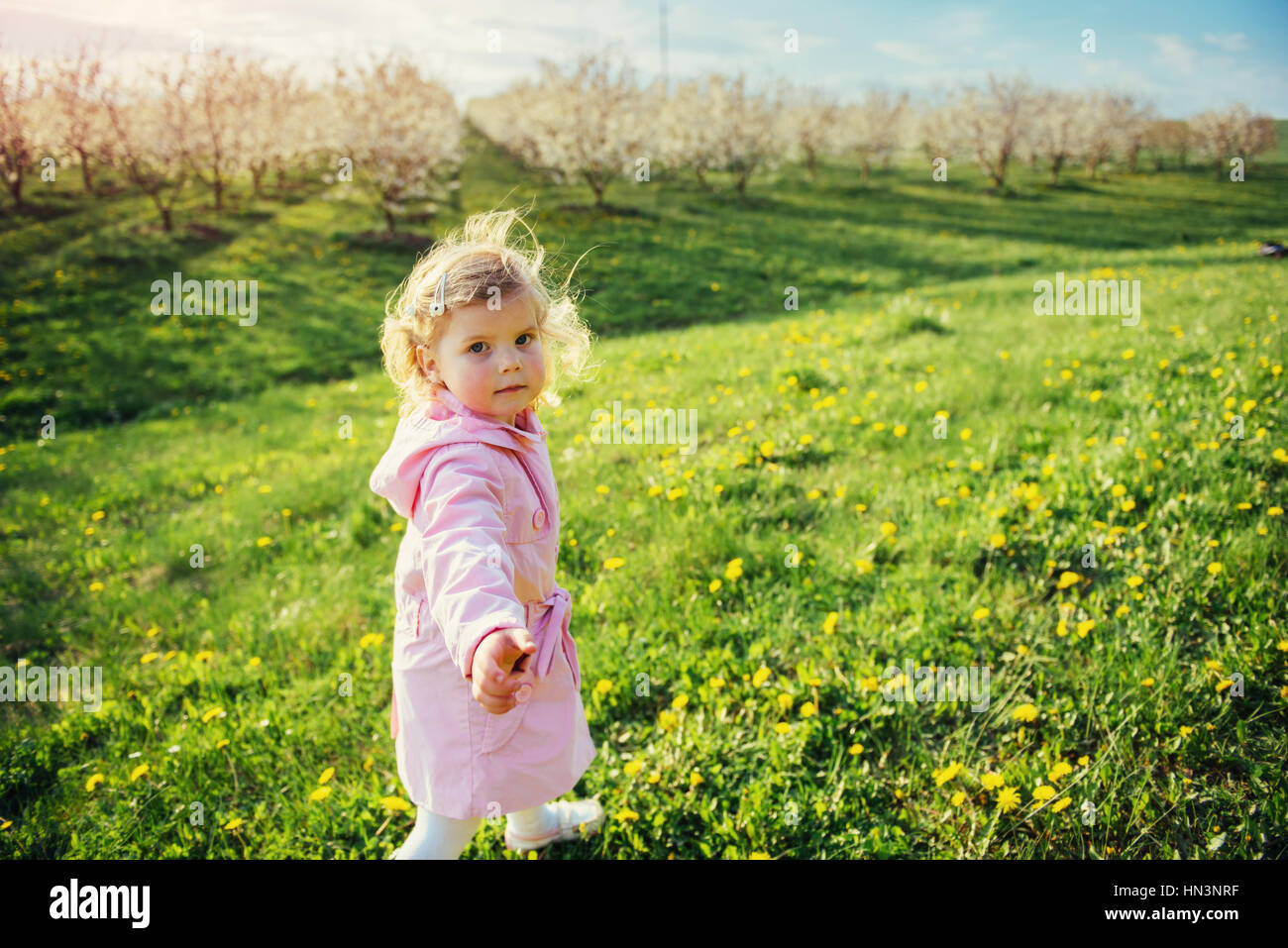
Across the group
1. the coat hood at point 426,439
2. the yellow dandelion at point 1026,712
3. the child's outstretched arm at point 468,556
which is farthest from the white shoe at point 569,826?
the yellow dandelion at point 1026,712

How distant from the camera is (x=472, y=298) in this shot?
2188mm

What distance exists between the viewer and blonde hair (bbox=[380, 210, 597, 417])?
7.29 feet

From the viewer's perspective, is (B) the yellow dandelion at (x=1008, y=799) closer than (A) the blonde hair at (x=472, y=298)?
No

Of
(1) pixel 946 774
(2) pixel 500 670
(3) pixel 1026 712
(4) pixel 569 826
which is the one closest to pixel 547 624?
(2) pixel 500 670

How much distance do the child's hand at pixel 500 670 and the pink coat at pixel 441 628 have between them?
268 mm

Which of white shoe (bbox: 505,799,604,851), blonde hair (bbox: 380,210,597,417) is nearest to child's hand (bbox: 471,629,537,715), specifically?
blonde hair (bbox: 380,210,597,417)

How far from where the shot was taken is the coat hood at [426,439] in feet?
6.99

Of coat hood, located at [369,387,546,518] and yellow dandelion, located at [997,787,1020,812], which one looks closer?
coat hood, located at [369,387,546,518]

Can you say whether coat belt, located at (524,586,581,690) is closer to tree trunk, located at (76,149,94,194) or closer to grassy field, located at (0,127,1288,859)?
grassy field, located at (0,127,1288,859)

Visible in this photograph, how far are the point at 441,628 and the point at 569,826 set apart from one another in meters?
1.27

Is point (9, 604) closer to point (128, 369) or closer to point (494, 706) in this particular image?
point (494, 706)

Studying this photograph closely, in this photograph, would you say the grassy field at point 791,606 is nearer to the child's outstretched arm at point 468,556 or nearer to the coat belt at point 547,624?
the coat belt at point 547,624

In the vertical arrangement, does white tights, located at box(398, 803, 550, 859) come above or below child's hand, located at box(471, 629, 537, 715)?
below

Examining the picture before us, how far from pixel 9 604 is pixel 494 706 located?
5.76 metres
